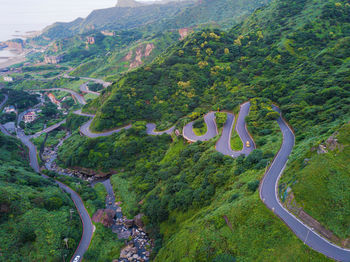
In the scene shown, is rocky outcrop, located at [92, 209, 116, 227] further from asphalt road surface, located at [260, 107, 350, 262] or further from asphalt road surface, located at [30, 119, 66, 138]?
asphalt road surface, located at [30, 119, 66, 138]

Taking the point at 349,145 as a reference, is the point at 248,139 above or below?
below

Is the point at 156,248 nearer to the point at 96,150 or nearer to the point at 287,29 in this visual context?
the point at 96,150

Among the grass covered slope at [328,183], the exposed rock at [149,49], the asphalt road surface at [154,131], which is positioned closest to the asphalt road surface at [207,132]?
the asphalt road surface at [154,131]

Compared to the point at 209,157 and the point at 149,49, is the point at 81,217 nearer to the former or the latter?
the point at 209,157

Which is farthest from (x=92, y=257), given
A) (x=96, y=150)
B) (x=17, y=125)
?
(x=17, y=125)

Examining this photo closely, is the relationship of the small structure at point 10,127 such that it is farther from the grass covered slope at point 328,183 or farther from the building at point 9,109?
the grass covered slope at point 328,183

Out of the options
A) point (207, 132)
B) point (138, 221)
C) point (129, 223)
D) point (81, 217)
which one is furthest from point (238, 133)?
point (81, 217)
